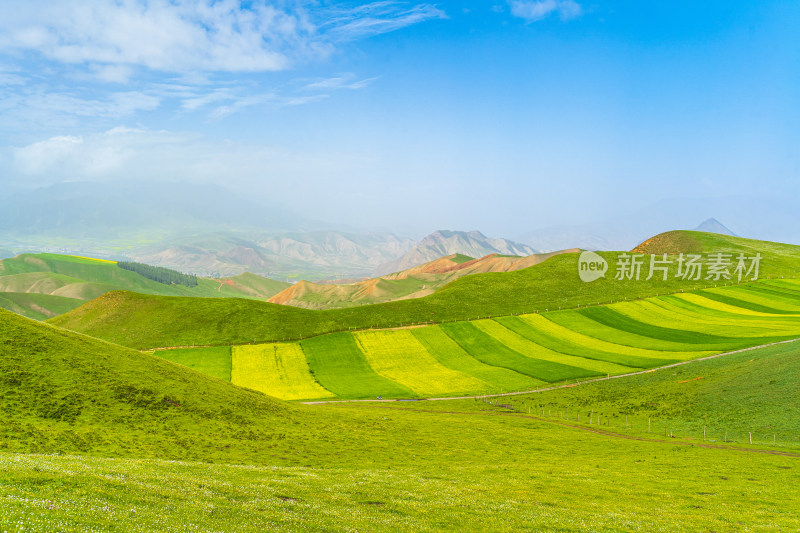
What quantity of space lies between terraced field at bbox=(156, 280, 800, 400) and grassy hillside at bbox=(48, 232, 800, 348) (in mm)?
7842

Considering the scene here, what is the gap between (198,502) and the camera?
73.5ft

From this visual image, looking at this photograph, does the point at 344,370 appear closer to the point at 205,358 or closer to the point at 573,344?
the point at 205,358

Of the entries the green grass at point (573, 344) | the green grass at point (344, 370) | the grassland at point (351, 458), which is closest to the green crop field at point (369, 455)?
the grassland at point (351, 458)

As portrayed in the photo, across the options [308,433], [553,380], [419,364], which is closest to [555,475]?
[308,433]

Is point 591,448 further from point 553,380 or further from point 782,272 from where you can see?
point 782,272

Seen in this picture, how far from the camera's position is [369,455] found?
47.7 metres

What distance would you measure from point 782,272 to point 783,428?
170915 mm

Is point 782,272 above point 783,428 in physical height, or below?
above

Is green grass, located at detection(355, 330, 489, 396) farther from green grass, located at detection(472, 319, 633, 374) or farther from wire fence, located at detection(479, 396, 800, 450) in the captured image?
green grass, located at detection(472, 319, 633, 374)

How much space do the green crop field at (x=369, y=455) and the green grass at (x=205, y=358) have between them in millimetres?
46176

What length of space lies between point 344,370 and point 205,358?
37.0m

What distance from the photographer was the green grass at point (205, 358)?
353 feet

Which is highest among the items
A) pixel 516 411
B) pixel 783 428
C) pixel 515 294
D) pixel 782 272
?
pixel 782 272

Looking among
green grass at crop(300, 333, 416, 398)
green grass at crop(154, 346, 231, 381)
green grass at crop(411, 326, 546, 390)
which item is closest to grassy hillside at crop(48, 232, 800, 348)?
green grass at crop(154, 346, 231, 381)
